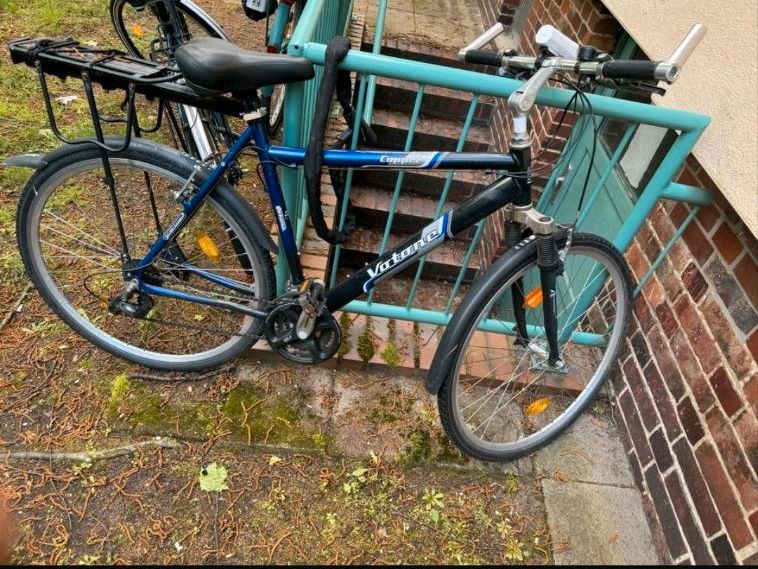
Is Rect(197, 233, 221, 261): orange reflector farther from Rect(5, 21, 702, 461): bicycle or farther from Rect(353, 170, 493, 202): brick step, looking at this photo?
Rect(353, 170, 493, 202): brick step

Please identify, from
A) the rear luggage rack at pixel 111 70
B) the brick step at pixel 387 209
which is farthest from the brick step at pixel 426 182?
the rear luggage rack at pixel 111 70

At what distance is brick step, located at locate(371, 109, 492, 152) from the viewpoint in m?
4.05

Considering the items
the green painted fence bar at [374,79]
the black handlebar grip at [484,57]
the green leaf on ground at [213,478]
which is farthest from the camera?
the green painted fence bar at [374,79]

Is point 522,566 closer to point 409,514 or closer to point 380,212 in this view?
point 409,514

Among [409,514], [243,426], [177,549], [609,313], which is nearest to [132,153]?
[243,426]

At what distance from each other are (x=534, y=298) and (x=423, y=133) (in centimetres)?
251

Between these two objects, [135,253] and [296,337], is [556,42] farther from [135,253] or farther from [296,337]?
[135,253]

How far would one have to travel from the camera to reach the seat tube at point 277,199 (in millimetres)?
1659

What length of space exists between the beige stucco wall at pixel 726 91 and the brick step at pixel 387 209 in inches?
84.7

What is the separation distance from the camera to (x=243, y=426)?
2068mm

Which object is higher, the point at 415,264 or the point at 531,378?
the point at 531,378

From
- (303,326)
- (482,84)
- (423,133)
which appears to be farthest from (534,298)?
(423,133)

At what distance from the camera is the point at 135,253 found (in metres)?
2.48

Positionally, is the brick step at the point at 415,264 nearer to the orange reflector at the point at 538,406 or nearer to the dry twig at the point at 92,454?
the orange reflector at the point at 538,406
